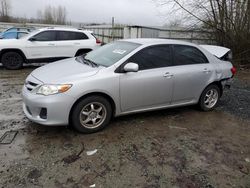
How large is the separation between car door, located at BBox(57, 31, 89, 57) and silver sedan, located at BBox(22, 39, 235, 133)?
542cm

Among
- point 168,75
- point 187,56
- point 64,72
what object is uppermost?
point 187,56

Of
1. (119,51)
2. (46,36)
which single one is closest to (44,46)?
(46,36)

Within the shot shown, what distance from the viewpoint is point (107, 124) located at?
456 cm

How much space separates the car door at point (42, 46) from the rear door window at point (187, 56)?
253 inches

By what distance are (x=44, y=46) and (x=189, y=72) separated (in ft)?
22.1

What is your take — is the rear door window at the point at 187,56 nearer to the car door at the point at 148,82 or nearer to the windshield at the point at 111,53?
the car door at the point at 148,82

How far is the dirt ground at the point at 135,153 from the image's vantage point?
3.14 meters

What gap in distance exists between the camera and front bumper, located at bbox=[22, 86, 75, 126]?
385 cm

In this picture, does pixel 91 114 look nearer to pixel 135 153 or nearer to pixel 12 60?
pixel 135 153

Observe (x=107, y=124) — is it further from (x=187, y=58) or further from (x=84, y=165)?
(x=187, y=58)

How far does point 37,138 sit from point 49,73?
1.08 m

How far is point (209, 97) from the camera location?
224 inches

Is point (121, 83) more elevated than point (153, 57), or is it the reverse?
point (153, 57)

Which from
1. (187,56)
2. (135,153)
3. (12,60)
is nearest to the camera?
(135,153)
